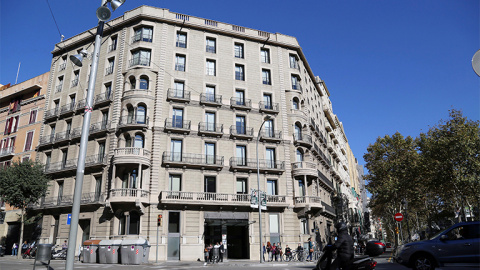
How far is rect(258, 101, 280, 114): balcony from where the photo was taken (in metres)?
32.6

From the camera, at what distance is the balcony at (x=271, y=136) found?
31578 mm

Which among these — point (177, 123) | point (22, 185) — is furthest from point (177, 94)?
point (22, 185)

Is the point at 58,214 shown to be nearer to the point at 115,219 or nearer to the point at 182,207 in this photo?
the point at 115,219

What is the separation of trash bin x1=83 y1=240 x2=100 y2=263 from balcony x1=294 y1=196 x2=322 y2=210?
1724cm

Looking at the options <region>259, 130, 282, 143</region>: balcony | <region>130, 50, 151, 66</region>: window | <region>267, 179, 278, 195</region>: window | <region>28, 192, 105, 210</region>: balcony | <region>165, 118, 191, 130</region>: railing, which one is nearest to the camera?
<region>28, 192, 105, 210</region>: balcony

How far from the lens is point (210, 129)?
30453mm

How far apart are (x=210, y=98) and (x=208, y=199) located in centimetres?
988

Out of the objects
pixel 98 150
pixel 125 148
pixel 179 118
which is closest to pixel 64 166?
pixel 98 150

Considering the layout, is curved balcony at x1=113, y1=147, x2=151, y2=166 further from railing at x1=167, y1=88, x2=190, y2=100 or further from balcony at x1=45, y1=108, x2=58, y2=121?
balcony at x1=45, y1=108, x2=58, y2=121

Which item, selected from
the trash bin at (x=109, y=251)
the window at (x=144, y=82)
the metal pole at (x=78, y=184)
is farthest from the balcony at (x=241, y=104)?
the metal pole at (x=78, y=184)

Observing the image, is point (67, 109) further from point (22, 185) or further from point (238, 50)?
point (238, 50)

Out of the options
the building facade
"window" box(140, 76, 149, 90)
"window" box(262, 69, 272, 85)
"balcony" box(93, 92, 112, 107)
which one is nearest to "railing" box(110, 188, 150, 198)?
"balcony" box(93, 92, 112, 107)

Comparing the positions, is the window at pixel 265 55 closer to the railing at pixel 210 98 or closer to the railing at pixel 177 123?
the railing at pixel 210 98

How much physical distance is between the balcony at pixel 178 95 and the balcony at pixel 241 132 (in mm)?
5098
